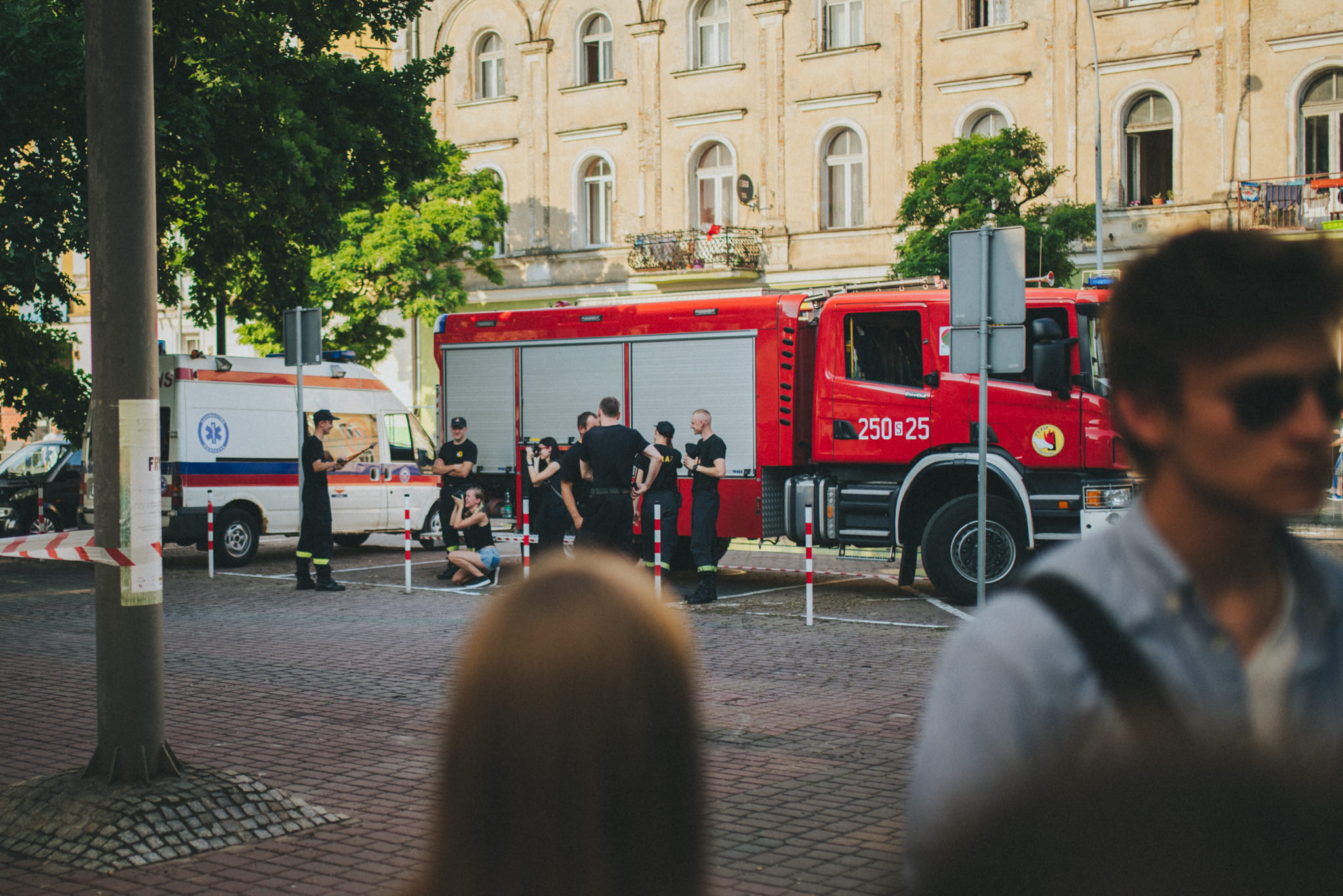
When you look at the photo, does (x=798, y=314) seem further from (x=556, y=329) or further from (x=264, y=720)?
(x=264, y=720)

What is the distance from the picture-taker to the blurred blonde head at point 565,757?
1.38 metres

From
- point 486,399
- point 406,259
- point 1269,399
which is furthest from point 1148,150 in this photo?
point 1269,399

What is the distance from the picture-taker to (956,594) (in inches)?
521

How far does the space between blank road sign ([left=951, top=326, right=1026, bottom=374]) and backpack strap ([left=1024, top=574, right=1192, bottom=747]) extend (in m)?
8.79

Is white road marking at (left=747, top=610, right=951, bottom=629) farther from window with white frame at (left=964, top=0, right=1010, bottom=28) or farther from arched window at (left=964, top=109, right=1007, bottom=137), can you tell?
window with white frame at (left=964, top=0, right=1010, bottom=28)

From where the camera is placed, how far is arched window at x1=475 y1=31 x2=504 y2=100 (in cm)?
3688

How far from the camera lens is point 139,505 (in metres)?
5.52

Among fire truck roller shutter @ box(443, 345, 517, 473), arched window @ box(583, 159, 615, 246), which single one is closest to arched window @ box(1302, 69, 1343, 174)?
arched window @ box(583, 159, 615, 246)

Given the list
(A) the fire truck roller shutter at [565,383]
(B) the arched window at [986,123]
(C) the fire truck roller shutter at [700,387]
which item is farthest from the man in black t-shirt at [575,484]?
(B) the arched window at [986,123]

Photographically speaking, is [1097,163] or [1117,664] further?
[1097,163]

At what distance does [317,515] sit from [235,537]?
3.52 metres

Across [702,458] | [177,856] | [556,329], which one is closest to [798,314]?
[702,458]

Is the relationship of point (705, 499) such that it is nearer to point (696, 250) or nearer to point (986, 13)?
point (696, 250)

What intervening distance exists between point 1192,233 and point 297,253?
1895 cm
